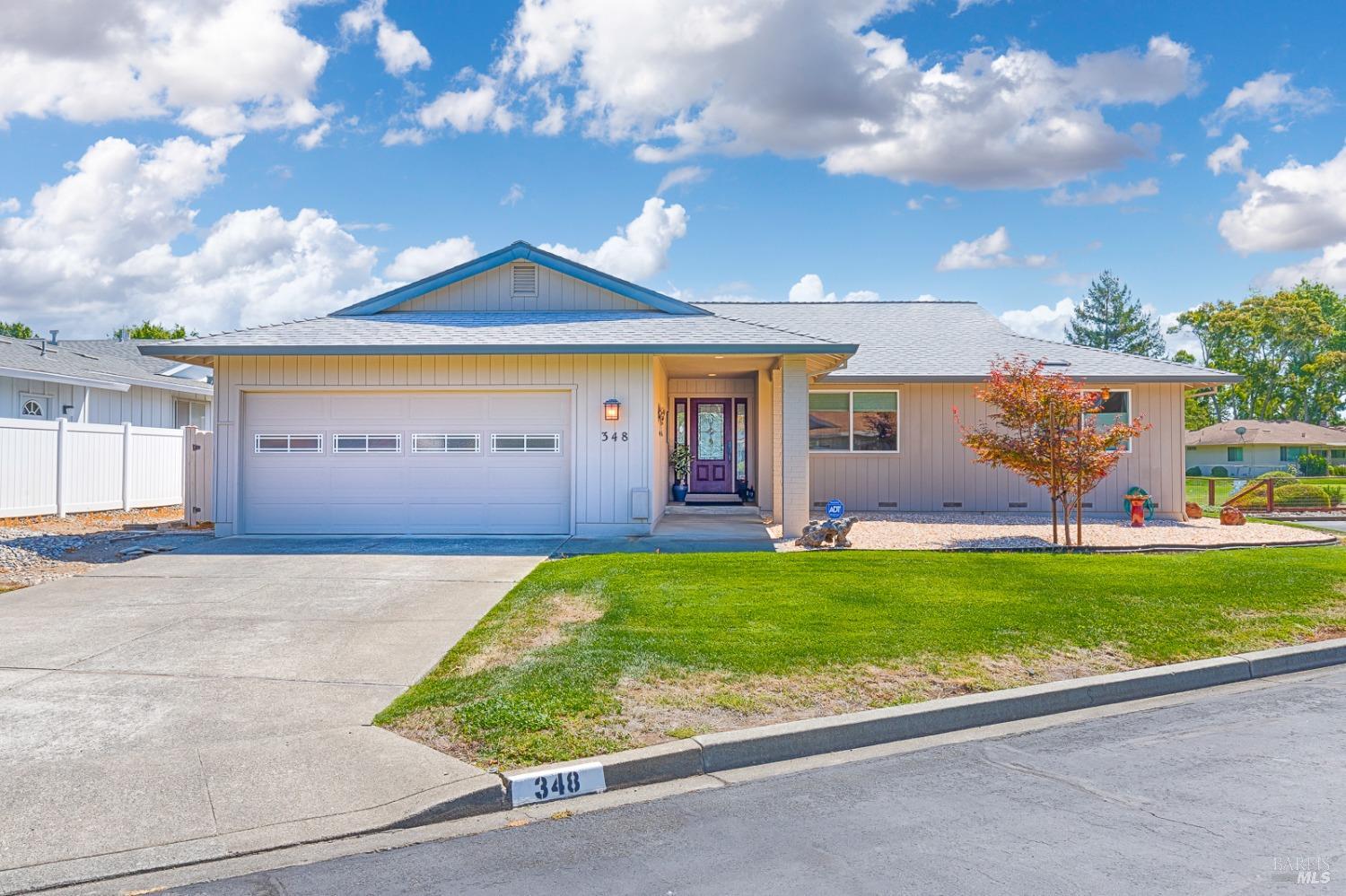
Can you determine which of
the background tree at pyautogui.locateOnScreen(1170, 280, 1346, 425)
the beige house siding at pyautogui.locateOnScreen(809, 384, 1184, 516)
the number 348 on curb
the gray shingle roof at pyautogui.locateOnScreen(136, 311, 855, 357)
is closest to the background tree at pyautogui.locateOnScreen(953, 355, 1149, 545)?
the gray shingle roof at pyautogui.locateOnScreen(136, 311, 855, 357)

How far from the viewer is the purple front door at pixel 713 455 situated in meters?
20.3

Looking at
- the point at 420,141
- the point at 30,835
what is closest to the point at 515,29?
the point at 420,141

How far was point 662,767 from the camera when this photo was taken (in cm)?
506

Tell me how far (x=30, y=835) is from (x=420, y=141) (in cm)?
1644

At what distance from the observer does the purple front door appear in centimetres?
2034

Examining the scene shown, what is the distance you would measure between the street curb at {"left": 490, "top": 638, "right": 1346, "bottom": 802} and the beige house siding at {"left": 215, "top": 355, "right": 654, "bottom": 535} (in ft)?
26.9

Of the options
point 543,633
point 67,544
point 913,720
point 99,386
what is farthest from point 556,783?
point 99,386

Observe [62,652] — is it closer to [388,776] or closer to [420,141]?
[388,776]

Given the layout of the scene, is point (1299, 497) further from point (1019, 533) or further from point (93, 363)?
point (93, 363)

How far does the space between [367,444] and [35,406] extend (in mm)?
11745

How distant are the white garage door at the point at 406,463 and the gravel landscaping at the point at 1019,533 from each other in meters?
4.02

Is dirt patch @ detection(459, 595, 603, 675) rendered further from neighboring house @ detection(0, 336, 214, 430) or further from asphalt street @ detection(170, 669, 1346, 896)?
neighboring house @ detection(0, 336, 214, 430)

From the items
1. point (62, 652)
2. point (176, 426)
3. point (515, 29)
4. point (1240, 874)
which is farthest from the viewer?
point (176, 426)

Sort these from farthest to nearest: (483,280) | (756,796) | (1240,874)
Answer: (483,280) → (756,796) → (1240,874)
